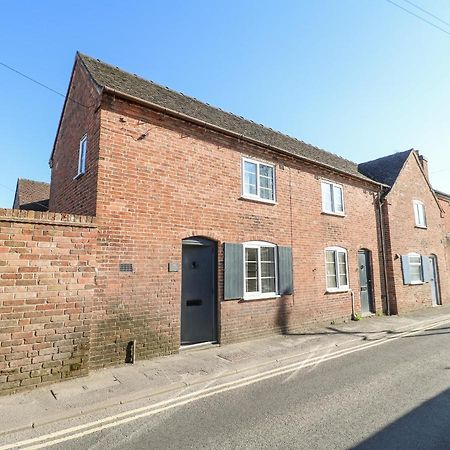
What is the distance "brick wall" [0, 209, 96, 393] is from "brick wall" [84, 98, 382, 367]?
0.56 meters

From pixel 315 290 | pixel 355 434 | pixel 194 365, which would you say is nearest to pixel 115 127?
pixel 194 365

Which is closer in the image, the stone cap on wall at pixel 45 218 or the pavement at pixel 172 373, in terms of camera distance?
the pavement at pixel 172 373

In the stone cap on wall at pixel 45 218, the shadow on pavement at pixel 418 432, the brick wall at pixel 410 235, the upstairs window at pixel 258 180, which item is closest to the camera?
the shadow on pavement at pixel 418 432

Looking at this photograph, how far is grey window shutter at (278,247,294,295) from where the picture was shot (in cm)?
988

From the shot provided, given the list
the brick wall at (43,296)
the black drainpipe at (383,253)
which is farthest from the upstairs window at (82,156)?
the black drainpipe at (383,253)

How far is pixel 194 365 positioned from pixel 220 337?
5.91 ft

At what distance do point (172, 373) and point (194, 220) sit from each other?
374cm

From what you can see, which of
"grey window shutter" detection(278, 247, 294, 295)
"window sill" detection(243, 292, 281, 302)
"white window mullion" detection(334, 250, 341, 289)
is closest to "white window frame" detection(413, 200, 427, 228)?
"white window mullion" detection(334, 250, 341, 289)

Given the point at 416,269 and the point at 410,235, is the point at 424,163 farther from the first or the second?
the point at 416,269

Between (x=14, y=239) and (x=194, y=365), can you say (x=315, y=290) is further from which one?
(x=14, y=239)

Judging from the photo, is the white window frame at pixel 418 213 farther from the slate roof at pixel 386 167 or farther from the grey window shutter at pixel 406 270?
the grey window shutter at pixel 406 270

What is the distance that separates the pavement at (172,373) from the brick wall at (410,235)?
15.5ft

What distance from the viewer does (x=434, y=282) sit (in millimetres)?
17531

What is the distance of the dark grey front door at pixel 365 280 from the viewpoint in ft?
43.9
